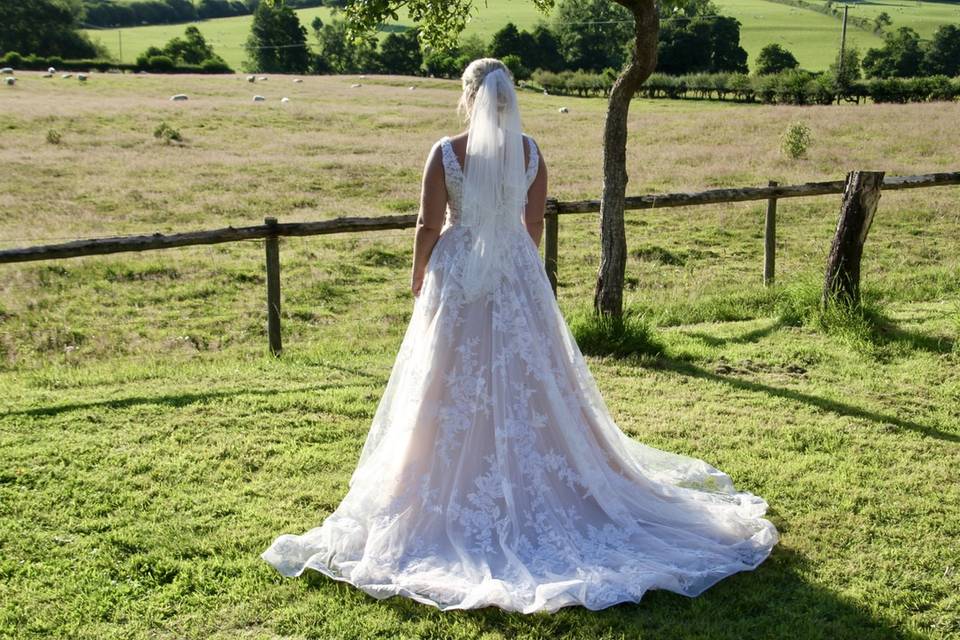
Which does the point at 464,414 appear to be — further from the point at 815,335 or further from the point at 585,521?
the point at 815,335

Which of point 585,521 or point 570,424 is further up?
point 570,424

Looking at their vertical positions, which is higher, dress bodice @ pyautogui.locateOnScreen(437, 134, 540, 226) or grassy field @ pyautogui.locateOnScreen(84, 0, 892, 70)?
grassy field @ pyautogui.locateOnScreen(84, 0, 892, 70)

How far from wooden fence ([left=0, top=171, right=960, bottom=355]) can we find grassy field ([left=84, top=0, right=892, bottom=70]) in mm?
78338

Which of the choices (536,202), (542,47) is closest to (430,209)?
(536,202)

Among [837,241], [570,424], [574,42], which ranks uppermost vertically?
[574,42]

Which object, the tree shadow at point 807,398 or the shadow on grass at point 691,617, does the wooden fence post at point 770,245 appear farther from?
the shadow on grass at point 691,617

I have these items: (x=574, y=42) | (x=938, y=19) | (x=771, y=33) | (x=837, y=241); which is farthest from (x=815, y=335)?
(x=938, y=19)

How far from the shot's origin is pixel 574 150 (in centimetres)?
3209

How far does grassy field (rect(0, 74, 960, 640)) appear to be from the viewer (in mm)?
4414

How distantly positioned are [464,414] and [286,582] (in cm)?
133

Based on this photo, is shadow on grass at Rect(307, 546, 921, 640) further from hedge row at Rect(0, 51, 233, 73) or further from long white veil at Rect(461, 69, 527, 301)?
hedge row at Rect(0, 51, 233, 73)

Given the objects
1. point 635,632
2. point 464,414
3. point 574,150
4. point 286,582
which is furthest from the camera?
point 574,150

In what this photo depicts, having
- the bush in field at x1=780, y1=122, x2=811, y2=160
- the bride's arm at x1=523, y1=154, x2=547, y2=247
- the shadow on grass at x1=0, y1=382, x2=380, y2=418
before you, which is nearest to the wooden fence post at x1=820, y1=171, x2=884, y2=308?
the bride's arm at x1=523, y1=154, x2=547, y2=247

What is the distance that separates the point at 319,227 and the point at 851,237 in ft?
18.9
